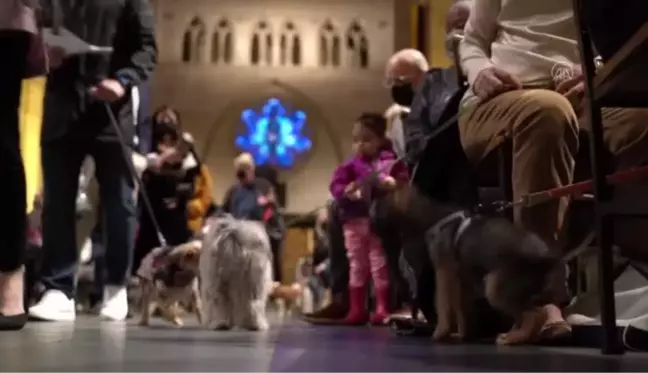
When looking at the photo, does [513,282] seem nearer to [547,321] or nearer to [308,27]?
[547,321]

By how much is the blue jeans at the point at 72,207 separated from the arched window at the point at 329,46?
34.8 ft

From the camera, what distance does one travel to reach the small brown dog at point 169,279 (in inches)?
131

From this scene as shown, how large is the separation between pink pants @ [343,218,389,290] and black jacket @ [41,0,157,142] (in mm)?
1009

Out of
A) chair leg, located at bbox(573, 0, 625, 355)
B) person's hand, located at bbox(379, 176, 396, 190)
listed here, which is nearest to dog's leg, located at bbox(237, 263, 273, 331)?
person's hand, located at bbox(379, 176, 396, 190)

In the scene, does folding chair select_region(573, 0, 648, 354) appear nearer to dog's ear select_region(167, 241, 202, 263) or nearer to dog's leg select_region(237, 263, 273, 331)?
dog's leg select_region(237, 263, 273, 331)

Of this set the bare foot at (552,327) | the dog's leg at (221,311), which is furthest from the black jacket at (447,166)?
the dog's leg at (221,311)

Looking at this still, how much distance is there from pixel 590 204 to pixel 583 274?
0.26 metres

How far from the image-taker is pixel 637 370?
1.48m

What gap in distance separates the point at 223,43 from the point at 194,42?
423 mm

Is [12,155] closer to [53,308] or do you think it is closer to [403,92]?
[53,308]

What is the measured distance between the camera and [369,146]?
3.88m

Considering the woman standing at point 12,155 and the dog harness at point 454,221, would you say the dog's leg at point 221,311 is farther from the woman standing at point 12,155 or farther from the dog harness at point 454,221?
the dog harness at point 454,221

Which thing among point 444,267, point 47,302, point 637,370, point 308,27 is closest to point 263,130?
point 308,27

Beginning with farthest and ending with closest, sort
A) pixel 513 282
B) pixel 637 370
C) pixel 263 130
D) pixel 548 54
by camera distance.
→ 1. pixel 263 130
2. pixel 548 54
3. pixel 513 282
4. pixel 637 370
